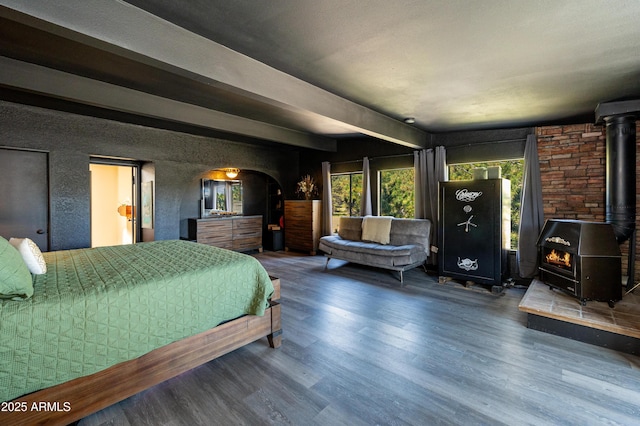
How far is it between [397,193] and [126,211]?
581cm

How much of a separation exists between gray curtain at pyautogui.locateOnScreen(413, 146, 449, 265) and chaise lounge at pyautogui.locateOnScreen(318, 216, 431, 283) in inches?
13.3

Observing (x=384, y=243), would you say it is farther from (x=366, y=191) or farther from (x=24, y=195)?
(x=24, y=195)

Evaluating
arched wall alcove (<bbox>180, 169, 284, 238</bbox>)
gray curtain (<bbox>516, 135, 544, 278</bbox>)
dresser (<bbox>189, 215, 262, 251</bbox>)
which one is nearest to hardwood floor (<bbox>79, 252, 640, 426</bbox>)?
gray curtain (<bbox>516, 135, 544, 278</bbox>)

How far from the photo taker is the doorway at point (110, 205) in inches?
250

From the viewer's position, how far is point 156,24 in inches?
76.4

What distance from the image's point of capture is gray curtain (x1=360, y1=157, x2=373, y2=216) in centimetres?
616

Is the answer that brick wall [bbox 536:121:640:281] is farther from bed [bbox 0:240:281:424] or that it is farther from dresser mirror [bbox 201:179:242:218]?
dresser mirror [bbox 201:179:242:218]

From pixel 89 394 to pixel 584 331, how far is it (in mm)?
3894

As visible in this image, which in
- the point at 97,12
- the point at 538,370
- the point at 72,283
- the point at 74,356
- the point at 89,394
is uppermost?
the point at 97,12

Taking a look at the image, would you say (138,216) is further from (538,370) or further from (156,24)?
(538,370)

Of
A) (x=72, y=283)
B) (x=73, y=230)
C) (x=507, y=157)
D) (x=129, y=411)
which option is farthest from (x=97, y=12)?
(x=507, y=157)

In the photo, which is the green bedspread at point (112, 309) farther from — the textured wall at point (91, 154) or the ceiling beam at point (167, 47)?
the textured wall at point (91, 154)

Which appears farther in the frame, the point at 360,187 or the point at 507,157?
the point at 360,187

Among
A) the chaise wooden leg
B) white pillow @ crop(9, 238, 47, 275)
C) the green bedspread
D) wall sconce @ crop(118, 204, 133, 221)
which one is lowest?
the chaise wooden leg
